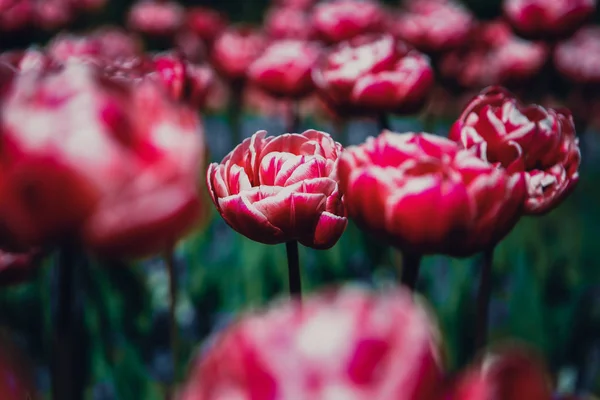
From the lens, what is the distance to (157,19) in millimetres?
→ 1970

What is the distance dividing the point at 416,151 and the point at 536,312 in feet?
2.61

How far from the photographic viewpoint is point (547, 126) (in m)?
0.53

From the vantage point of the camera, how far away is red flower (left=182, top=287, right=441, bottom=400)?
0.65 ft

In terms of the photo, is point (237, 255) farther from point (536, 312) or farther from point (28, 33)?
point (28, 33)

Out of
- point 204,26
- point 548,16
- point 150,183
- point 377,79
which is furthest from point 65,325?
point 204,26

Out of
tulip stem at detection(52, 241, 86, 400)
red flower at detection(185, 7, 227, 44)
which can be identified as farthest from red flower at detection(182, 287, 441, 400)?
red flower at detection(185, 7, 227, 44)

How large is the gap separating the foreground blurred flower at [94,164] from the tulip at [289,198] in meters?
0.18

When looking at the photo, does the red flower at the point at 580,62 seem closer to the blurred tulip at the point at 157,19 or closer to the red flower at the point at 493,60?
the red flower at the point at 493,60

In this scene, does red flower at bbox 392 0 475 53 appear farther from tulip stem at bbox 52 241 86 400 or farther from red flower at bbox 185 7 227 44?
tulip stem at bbox 52 241 86 400

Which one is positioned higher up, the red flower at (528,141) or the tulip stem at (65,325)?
the tulip stem at (65,325)

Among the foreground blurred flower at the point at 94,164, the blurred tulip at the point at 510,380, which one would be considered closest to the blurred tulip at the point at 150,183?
the foreground blurred flower at the point at 94,164

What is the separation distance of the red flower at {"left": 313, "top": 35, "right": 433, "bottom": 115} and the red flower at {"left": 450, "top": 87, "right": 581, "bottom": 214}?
0.53 ft

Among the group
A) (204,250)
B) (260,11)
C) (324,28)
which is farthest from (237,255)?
(260,11)

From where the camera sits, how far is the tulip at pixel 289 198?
0.44 m
